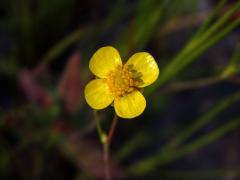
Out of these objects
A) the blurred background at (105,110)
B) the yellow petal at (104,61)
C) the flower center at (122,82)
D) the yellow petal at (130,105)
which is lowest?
the yellow petal at (130,105)

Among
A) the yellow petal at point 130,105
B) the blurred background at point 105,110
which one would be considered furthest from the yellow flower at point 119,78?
the blurred background at point 105,110

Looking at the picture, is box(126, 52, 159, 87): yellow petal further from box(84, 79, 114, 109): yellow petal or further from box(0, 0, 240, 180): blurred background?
box(0, 0, 240, 180): blurred background

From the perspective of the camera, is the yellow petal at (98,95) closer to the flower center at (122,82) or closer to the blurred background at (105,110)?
the flower center at (122,82)

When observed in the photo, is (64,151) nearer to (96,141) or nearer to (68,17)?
(96,141)

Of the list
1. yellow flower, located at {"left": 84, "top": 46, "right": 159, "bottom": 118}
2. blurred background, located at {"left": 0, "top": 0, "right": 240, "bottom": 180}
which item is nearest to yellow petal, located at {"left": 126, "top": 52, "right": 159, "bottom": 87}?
yellow flower, located at {"left": 84, "top": 46, "right": 159, "bottom": 118}

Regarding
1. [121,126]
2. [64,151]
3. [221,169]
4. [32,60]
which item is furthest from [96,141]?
[221,169]
